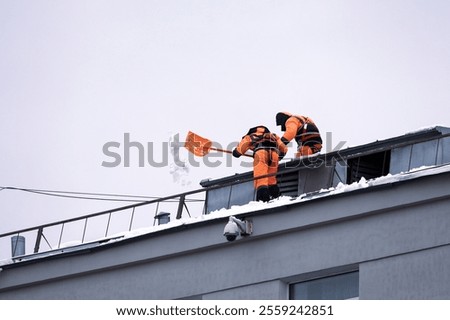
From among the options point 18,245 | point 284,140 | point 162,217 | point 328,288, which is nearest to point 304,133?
point 284,140

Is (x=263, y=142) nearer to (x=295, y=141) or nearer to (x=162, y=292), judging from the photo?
(x=295, y=141)

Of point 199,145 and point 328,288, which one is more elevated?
point 199,145

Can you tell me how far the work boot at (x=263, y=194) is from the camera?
28984mm

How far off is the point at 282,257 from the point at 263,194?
2172 mm

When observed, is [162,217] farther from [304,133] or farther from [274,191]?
[304,133]

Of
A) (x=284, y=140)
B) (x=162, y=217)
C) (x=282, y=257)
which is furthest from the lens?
(x=284, y=140)

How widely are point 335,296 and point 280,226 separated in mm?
1655

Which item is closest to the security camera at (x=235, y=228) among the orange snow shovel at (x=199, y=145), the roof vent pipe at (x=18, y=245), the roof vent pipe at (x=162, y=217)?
the roof vent pipe at (x=162, y=217)

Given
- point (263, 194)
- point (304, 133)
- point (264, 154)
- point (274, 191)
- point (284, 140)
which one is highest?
point (304, 133)

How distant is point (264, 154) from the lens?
30453 millimetres

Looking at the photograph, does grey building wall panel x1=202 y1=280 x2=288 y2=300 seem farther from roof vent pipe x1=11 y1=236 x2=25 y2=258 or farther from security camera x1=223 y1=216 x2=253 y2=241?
roof vent pipe x1=11 y1=236 x2=25 y2=258

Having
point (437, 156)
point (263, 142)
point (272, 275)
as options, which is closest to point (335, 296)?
point (272, 275)

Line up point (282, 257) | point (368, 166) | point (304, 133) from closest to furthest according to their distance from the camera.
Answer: point (282, 257) < point (368, 166) < point (304, 133)

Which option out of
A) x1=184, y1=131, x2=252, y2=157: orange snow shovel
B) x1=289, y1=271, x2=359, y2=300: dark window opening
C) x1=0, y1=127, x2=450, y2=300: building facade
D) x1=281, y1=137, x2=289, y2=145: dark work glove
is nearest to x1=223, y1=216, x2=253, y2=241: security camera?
x1=0, y1=127, x2=450, y2=300: building facade
